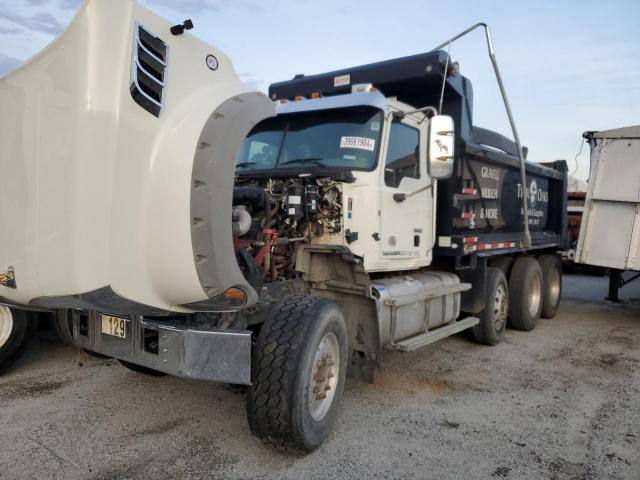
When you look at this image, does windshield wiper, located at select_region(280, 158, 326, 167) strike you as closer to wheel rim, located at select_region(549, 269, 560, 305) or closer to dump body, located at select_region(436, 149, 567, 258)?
dump body, located at select_region(436, 149, 567, 258)

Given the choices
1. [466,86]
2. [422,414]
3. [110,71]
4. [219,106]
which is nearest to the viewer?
[110,71]

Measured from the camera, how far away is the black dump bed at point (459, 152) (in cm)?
572

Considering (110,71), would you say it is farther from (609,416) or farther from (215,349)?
(609,416)

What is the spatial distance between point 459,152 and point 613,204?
14.0 feet

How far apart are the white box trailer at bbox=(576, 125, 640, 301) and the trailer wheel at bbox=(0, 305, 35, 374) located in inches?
326

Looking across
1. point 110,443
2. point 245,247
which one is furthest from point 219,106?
point 110,443

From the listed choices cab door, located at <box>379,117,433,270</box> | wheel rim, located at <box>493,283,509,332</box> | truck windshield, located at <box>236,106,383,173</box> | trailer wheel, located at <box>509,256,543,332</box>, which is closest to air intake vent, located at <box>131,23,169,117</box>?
truck windshield, located at <box>236,106,383,173</box>

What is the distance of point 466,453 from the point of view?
364 centimetres

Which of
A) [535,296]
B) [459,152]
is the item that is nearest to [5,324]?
[459,152]

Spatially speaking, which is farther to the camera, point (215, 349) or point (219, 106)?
point (215, 349)

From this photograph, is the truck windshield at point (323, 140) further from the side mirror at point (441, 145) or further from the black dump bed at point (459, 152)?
the black dump bed at point (459, 152)

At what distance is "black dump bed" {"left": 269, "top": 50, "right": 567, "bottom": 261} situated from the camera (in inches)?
225

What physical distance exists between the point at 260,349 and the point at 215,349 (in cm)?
43

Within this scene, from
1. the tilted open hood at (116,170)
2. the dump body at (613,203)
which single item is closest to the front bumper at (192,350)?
the tilted open hood at (116,170)
